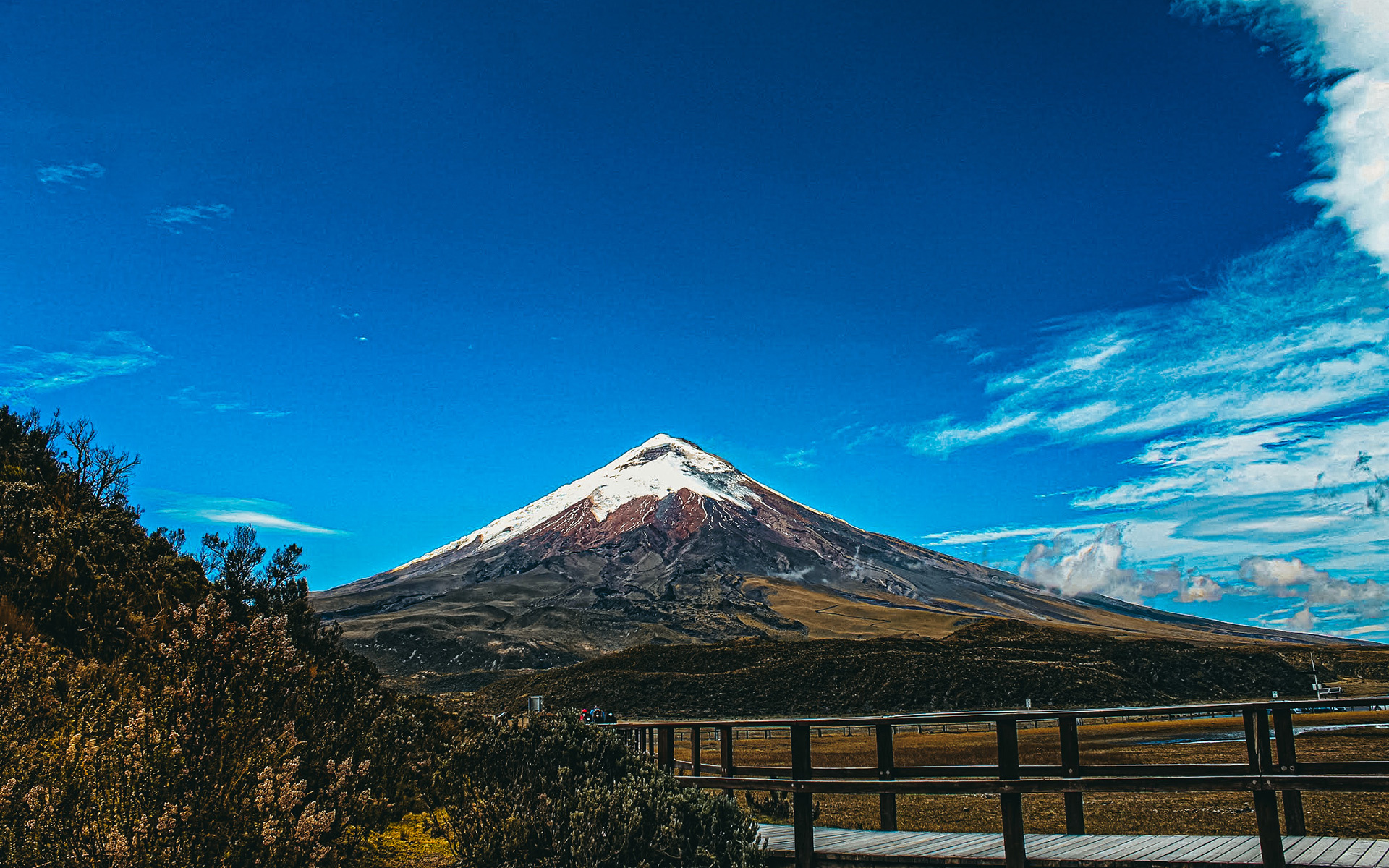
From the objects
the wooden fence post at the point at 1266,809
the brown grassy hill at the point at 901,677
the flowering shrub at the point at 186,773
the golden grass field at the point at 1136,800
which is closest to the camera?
the flowering shrub at the point at 186,773

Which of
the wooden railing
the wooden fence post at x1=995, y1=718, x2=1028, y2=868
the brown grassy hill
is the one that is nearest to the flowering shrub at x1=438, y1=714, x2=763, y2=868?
the wooden railing

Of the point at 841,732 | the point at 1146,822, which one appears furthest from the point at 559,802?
the point at 841,732

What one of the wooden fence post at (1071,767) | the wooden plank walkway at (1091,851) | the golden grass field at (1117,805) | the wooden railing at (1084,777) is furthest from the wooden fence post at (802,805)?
the golden grass field at (1117,805)

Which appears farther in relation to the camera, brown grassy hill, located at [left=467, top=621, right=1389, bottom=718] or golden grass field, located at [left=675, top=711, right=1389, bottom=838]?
brown grassy hill, located at [left=467, top=621, right=1389, bottom=718]

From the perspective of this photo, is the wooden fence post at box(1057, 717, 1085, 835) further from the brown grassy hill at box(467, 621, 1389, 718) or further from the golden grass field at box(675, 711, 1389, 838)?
the brown grassy hill at box(467, 621, 1389, 718)

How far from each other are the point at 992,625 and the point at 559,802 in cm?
9031

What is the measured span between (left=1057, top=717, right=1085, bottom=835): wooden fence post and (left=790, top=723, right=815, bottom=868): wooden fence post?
228 centimetres

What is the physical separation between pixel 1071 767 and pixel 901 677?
61772 millimetres

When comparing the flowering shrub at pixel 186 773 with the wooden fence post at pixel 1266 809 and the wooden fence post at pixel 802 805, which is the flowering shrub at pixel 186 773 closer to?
the wooden fence post at pixel 802 805

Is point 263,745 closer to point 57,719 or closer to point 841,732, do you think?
point 57,719

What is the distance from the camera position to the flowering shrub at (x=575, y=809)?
22.5 feet

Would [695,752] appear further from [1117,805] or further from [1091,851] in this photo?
[1117,805]

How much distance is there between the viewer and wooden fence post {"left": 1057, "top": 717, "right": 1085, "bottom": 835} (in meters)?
8.20

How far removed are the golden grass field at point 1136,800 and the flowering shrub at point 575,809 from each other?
4.11 m
